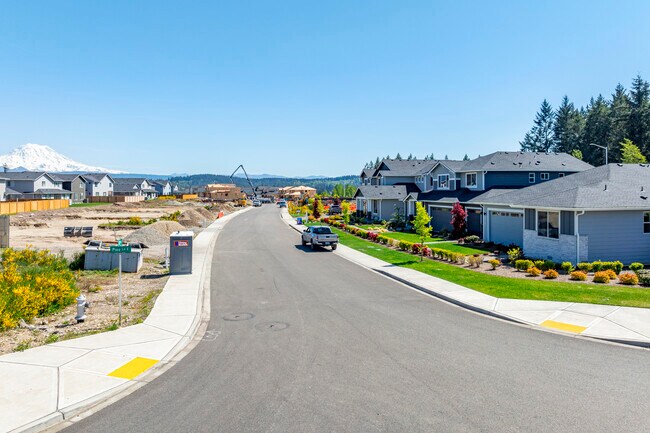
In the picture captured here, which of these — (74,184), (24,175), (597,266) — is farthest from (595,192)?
(74,184)

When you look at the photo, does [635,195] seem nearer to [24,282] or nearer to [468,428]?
[468,428]

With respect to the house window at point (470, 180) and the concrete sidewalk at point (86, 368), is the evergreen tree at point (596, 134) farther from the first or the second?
the concrete sidewalk at point (86, 368)

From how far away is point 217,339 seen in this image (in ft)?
38.8

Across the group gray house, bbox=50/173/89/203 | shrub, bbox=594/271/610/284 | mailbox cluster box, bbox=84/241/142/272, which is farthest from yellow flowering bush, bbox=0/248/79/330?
gray house, bbox=50/173/89/203

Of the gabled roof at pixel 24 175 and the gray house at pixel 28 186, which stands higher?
the gabled roof at pixel 24 175

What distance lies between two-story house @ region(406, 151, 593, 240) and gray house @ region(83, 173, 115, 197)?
102411mm

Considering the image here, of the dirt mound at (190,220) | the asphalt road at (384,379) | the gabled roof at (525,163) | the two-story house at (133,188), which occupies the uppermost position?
the two-story house at (133,188)

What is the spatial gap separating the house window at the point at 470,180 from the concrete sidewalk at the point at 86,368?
33.3 m

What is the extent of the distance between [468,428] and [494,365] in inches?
124

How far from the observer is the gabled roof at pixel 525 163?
133ft

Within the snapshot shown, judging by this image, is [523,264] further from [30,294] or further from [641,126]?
[641,126]

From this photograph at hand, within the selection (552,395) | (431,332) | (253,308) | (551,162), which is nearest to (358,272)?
(253,308)

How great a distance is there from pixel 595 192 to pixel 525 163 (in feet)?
57.0

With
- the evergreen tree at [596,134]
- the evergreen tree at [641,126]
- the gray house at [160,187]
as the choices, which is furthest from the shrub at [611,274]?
the gray house at [160,187]
